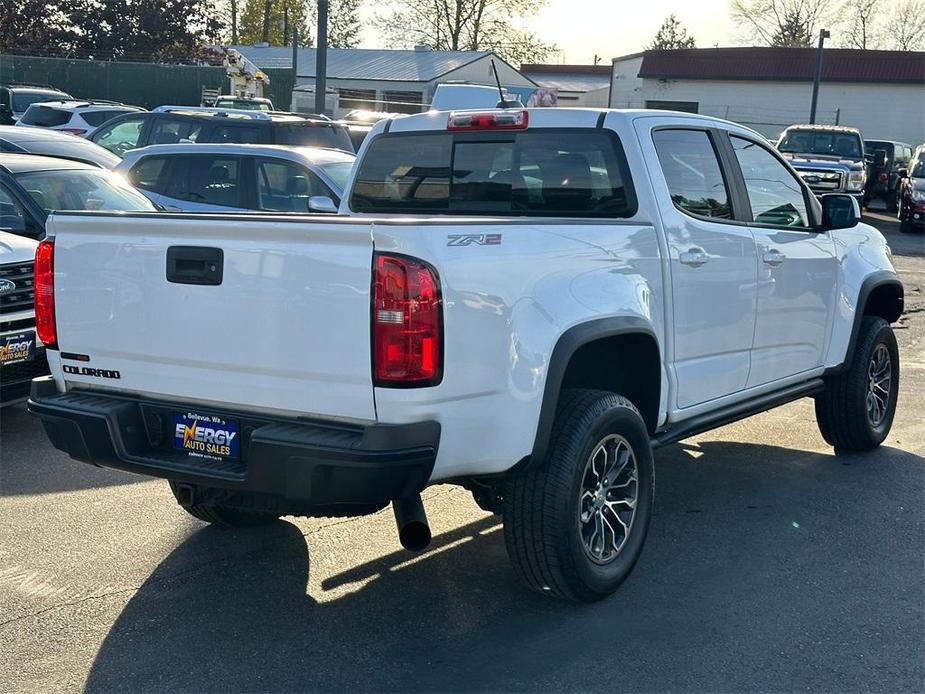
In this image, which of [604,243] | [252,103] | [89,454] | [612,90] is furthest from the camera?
[612,90]

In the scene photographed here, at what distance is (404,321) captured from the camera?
12.2 feet

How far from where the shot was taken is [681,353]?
515cm

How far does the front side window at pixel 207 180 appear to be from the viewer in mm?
11078

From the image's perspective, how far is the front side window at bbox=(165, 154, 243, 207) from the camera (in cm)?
1108

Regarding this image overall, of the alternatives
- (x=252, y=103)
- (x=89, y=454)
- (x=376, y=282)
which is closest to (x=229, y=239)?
(x=376, y=282)

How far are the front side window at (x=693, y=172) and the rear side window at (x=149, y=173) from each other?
7170 mm

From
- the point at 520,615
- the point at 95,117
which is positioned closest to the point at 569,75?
the point at 95,117

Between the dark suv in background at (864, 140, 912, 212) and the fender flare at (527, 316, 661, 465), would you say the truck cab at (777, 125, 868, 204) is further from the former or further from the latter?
the fender flare at (527, 316, 661, 465)

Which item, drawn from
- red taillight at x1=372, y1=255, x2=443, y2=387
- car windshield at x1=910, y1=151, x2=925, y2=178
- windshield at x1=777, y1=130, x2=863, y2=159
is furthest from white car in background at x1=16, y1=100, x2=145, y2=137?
red taillight at x1=372, y1=255, x2=443, y2=387

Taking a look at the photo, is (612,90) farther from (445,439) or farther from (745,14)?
(445,439)

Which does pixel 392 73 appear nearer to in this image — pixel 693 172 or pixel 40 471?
pixel 40 471

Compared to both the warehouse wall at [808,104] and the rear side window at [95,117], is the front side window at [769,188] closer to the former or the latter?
the rear side window at [95,117]

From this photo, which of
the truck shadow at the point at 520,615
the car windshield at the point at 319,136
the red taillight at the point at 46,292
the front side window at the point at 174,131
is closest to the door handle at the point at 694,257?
the truck shadow at the point at 520,615

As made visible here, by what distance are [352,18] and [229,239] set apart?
6742cm
